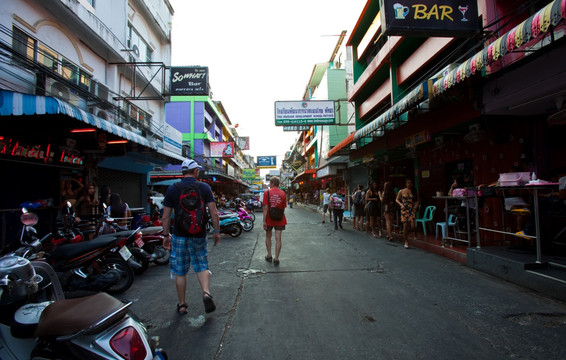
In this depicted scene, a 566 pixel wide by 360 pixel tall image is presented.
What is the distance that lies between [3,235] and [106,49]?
7131 millimetres

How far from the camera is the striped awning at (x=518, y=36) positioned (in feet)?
11.0

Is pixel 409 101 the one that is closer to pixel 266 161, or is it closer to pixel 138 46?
pixel 138 46

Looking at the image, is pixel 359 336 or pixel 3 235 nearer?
pixel 359 336

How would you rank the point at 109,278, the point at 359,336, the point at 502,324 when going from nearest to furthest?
the point at 359,336
the point at 502,324
the point at 109,278

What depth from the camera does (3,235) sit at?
591cm

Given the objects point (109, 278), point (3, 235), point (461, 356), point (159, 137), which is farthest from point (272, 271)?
point (159, 137)

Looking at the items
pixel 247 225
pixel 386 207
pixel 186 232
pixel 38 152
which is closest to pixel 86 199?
pixel 38 152

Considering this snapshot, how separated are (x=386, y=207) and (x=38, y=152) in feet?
30.0

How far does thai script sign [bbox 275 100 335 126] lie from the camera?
44.9 ft

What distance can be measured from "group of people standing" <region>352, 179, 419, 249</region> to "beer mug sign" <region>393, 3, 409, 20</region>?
3.95 meters

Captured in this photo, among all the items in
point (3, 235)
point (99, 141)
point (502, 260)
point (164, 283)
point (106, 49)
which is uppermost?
point (106, 49)

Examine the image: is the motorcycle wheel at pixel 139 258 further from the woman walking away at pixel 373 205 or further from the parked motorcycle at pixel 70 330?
the woman walking away at pixel 373 205

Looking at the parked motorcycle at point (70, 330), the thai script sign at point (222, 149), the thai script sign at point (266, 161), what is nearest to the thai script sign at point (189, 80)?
the parked motorcycle at point (70, 330)

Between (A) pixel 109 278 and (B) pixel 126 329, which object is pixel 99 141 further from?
(B) pixel 126 329
